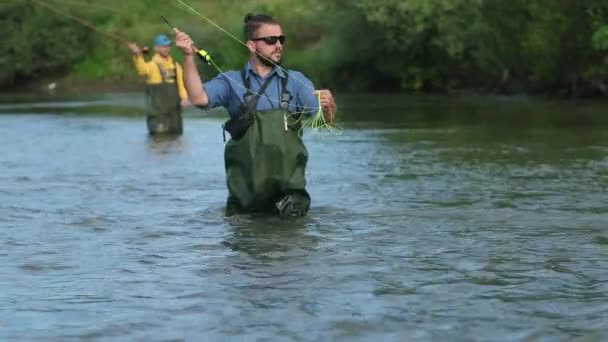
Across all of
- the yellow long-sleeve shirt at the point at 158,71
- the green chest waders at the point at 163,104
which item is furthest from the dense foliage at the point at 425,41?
the yellow long-sleeve shirt at the point at 158,71

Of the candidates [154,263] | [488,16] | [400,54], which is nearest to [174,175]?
[154,263]

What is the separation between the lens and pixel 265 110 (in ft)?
29.1

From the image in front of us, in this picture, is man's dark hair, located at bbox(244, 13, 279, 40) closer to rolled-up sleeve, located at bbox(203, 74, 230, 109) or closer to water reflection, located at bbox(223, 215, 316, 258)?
rolled-up sleeve, located at bbox(203, 74, 230, 109)

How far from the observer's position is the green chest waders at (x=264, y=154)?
8844 mm

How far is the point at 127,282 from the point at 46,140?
1406 cm

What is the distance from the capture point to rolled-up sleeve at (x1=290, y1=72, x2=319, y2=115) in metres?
8.89

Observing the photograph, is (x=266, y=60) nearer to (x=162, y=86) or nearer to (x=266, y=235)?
Result: (x=266, y=235)

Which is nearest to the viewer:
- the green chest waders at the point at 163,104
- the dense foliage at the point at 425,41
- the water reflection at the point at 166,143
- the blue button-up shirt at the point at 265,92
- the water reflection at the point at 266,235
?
the water reflection at the point at 266,235

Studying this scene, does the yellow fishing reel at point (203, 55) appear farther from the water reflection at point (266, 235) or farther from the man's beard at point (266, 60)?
the water reflection at point (266, 235)

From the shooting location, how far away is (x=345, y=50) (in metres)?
45.7

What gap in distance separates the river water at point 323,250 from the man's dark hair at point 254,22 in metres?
1.39

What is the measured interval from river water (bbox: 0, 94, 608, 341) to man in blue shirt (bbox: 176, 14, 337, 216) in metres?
0.43

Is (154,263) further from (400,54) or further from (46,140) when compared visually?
(400,54)

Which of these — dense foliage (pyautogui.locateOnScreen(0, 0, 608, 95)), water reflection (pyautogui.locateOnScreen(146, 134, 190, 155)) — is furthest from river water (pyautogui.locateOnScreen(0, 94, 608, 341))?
dense foliage (pyautogui.locateOnScreen(0, 0, 608, 95))
